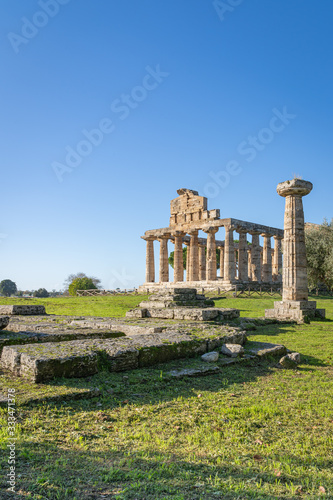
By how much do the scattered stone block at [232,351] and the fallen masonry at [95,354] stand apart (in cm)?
31

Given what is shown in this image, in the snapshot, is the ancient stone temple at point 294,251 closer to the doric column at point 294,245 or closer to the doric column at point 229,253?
the doric column at point 294,245

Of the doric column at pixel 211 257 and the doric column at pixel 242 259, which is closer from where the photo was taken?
the doric column at pixel 211 257

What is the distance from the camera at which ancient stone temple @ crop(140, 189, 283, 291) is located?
136ft

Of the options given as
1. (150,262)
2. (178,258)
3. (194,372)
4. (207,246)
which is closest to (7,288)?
(150,262)

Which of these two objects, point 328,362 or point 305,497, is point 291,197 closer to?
point 328,362

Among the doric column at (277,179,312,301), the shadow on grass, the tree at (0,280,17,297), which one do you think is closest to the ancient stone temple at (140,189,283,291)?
the doric column at (277,179,312,301)

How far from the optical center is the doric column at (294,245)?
695 inches

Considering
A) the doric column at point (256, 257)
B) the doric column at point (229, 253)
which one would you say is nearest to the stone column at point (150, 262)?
the doric column at point (229, 253)

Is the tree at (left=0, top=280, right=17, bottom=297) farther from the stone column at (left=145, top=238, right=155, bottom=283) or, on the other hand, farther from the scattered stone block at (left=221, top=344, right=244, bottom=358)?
the scattered stone block at (left=221, top=344, right=244, bottom=358)

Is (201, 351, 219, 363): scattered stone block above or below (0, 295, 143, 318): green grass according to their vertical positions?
above

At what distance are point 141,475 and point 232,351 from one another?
481 centimetres

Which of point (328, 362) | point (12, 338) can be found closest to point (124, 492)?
point (12, 338)

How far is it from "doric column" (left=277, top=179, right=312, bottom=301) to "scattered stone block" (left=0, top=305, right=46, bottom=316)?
1119 centimetres

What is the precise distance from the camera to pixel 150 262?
164 feet
